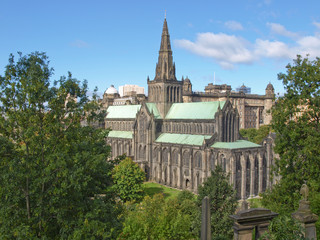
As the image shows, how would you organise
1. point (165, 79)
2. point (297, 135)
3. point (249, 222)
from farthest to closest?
point (165, 79) → point (297, 135) → point (249, 222)

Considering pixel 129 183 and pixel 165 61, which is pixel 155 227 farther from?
pixel 165 61

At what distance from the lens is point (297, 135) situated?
27.8 metres

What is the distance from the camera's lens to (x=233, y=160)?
5981cm

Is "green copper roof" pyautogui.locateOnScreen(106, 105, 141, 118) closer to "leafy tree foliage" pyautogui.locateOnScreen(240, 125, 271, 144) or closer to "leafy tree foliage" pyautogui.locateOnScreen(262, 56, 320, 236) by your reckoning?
"leafy tree foliage" pyautogui.locateOnScreen(240, 125, 271, 144)

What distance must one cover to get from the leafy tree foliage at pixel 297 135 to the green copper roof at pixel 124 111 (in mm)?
69887

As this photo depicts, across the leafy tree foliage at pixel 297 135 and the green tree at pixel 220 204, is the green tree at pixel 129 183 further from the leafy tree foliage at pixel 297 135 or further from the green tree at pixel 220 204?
the leafy tree foliage at pixel 297 135

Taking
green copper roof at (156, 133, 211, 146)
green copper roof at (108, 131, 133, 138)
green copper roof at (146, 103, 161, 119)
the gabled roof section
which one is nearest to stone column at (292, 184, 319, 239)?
green copper roof at (156, 133, 211, 146)

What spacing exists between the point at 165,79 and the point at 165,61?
4937 mm

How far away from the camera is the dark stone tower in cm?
8269

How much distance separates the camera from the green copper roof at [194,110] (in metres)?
70.5

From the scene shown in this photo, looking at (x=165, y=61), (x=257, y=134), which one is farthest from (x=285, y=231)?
(x=257, y=134)

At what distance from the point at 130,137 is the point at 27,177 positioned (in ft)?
244

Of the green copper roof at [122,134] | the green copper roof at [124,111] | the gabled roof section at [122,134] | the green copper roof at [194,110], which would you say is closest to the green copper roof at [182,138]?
the green copper roof at [194,110]

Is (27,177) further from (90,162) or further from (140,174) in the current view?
(140,174)
